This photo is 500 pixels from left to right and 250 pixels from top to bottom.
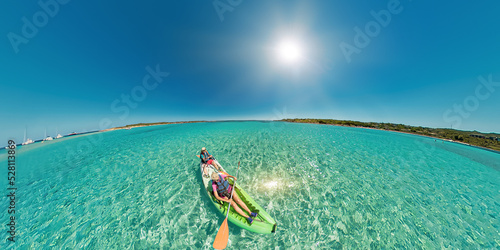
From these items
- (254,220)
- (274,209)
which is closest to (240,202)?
(254,220)

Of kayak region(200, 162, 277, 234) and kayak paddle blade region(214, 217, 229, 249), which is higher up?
kayak region(200, 162, 277, 234)

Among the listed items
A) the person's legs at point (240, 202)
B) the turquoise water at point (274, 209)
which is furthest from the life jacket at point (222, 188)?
the turquoise water at point (274, 209)

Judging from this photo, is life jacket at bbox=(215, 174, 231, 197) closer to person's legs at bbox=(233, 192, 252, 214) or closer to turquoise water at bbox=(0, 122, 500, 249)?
person's legs at bbox=(233, 192, 252, 214)

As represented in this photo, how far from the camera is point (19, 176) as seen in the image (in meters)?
10.6

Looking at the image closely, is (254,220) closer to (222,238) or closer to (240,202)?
(240,202)

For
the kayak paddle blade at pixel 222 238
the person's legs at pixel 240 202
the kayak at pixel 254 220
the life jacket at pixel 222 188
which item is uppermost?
the life jacket at pixel 222 188

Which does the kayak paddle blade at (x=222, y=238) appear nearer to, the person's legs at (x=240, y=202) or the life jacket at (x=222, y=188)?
the person's legs at (x=240, y=202)

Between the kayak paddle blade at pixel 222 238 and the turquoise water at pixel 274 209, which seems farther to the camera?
the turquoise water at pixel 274 209

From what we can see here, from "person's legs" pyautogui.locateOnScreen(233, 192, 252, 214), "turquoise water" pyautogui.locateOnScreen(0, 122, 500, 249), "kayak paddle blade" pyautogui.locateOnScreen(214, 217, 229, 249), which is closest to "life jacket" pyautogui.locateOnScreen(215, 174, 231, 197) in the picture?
"person's legs" pyautogui.locateOnScreen(233, 192, 252, 214)

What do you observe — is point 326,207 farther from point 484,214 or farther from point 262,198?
point 484,214

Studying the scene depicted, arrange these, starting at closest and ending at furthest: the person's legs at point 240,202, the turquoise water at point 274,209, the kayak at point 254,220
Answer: the kayak at point 254,220 → the turquoise water at point 274,209 → the person's legs at point 240,202

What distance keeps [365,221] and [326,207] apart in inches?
56.8

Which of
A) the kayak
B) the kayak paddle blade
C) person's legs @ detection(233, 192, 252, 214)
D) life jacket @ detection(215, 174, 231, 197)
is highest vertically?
life jacket @ detection(215, 174, 231, 197)

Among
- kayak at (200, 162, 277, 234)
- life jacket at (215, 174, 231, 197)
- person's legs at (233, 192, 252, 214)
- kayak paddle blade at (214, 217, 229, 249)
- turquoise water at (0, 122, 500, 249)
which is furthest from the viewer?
life jacket at (215, 174, 231, 197)
